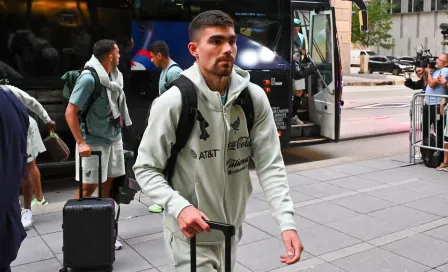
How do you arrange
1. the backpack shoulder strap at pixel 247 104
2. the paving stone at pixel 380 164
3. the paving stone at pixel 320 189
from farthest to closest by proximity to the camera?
1. the paving stone at pixel 380 164
2. the paving stone at pixel 320 189
3. the backpack shoulder strap at pixel 247 104

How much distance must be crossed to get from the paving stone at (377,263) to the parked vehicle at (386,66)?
39224 mm

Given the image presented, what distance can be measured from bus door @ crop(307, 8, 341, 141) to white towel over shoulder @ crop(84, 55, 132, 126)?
534cm

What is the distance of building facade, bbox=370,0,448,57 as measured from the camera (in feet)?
190

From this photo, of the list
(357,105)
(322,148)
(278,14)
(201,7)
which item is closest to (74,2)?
(201,7)

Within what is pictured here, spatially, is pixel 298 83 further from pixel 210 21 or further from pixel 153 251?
pixel 210 21

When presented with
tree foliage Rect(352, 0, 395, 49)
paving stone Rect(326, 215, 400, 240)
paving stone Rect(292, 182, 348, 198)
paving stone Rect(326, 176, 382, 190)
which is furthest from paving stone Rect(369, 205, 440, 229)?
tree foliage Rect(352, 0, 395, 49)

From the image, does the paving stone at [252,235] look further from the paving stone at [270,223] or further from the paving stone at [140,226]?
the paving stone at [140,226]

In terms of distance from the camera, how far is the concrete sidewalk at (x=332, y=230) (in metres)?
4.83

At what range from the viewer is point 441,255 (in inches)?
Result: 197

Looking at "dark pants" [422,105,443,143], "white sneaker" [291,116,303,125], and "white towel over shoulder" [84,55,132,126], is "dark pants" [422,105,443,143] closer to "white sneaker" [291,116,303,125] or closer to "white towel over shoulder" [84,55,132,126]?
"white sneaker" [291,116,303,125]

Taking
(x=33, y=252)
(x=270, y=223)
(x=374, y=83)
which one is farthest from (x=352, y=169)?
(x=374, y=83)

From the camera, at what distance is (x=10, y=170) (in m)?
2.83

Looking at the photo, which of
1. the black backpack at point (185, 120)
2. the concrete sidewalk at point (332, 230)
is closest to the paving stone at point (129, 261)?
the concrete sidewalk at point (332, 230)

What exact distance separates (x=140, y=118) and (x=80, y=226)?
3854 mm
